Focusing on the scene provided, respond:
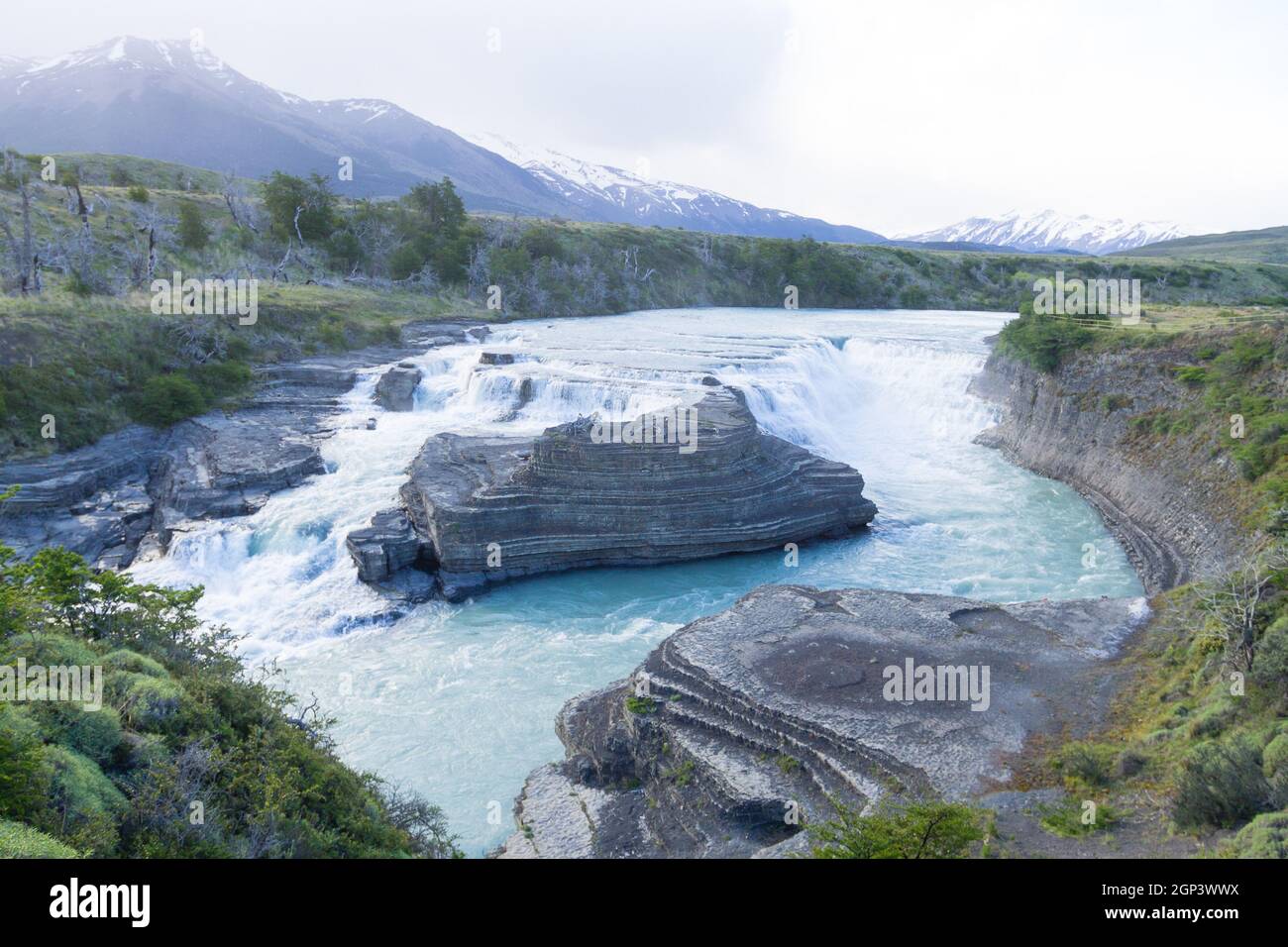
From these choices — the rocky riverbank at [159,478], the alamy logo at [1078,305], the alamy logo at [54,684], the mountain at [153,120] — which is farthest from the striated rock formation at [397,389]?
the mountain at [153,120]

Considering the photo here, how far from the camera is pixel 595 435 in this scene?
20266 millimetres

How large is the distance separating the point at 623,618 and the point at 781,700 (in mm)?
7196

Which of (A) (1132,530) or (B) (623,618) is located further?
(A) (1132,530)

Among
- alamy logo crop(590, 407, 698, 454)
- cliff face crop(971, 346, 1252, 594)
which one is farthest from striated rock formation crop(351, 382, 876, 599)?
cliff face crop(971, 346, 1252, 594)

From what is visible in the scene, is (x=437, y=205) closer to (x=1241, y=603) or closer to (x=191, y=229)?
(x=191, y=229)

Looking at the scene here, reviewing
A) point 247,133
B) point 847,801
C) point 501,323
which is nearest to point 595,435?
point 847,801

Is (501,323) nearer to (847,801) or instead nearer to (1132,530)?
(1132,530)

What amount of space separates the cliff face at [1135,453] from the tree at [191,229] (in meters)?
41.8

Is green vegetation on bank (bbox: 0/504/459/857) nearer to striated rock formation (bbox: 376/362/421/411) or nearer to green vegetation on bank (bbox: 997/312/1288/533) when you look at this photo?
green vegetation on bank (bbox: 997/312/1288/533)

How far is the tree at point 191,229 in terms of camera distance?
4234 cm

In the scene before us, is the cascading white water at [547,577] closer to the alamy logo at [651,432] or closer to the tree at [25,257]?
the alamy logo at [651,432]
